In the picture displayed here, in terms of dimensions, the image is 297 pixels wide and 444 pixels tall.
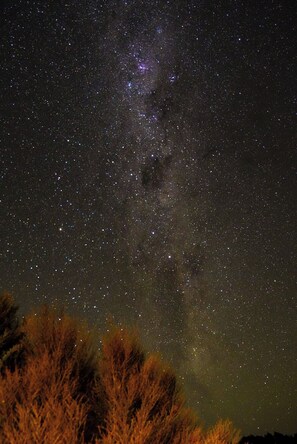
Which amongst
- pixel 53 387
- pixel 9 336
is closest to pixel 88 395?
pixel 53 387

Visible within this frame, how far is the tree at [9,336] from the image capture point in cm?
733

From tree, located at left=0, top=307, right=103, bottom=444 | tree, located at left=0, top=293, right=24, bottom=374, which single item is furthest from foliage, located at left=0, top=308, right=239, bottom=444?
tree, located at left=0, top=293, right=24, bottom=374

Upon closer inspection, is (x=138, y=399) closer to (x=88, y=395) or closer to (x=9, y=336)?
(x=88, y=395)

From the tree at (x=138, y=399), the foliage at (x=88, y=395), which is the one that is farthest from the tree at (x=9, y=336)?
the tree at (x=138, y=399)

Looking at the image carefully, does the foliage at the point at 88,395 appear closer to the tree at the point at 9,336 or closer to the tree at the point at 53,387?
the tree at the point at 53,387

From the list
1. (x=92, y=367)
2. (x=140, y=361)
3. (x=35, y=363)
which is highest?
(x=140, y=361)

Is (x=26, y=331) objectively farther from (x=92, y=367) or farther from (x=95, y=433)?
(x=95, y=433)

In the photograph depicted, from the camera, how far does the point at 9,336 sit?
7949mm

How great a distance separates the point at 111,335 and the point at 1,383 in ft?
8.68

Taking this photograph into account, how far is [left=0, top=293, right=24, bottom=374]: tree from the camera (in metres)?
7.33

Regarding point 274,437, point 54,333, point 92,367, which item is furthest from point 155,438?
point 274,437

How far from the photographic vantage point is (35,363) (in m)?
6.83

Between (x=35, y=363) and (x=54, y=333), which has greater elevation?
(x=54, y=333)

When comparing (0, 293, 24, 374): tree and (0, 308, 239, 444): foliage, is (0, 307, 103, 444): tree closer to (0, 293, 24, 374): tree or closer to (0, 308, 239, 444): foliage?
(0, 308, 239, 444): foliage
